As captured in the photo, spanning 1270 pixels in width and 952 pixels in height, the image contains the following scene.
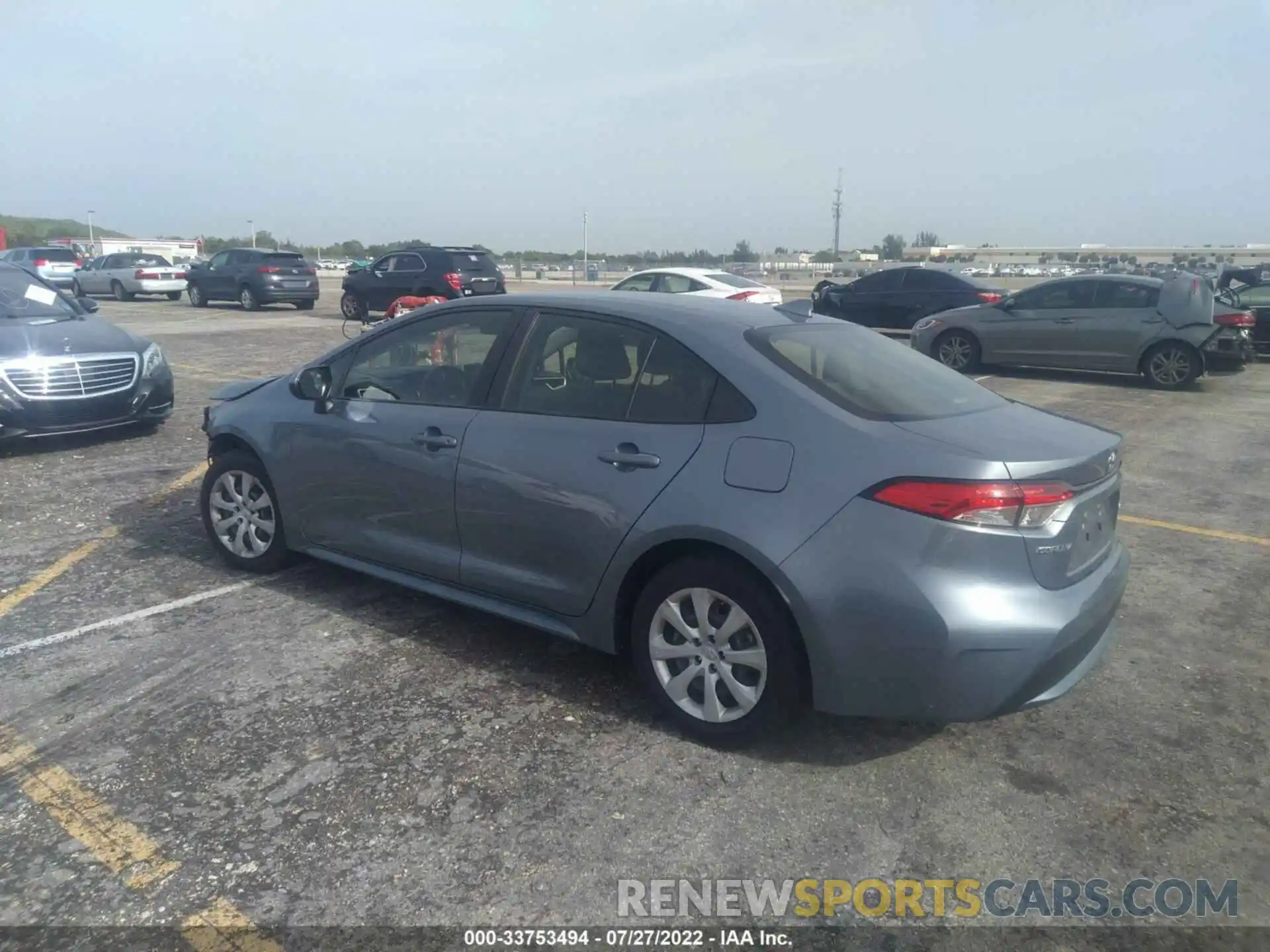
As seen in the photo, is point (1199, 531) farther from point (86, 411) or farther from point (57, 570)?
point (86, 411)

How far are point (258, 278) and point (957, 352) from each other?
58.0 feet

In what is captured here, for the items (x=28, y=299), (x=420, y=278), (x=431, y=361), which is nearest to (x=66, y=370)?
(x=28, y=299)

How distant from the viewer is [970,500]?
3109 mm

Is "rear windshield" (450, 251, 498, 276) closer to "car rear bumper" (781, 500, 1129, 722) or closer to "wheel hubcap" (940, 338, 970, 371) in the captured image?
"wheel hubcap" (940, 338, 970, 371)

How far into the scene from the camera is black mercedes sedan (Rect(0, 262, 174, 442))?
7812 mm

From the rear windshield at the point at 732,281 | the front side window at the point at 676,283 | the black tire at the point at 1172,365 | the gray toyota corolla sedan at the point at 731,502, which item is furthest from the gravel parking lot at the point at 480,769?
the rear windshield at the point at 732,281

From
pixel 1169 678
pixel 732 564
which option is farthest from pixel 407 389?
pixel 1169 678

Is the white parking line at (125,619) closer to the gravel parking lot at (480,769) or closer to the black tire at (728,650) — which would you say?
the gravel parking lot at (480,769)

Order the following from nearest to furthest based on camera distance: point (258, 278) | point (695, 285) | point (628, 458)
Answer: point (628, 458), point (695, 285), point (258, 278)

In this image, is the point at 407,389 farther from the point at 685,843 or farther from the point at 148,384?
the point at 148,384

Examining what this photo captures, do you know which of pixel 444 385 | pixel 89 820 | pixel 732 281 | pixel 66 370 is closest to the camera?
pixel 89 820

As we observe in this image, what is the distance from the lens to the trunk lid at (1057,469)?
3207 mm

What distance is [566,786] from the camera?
333 centimetres

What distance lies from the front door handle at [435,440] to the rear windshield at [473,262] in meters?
16.8
